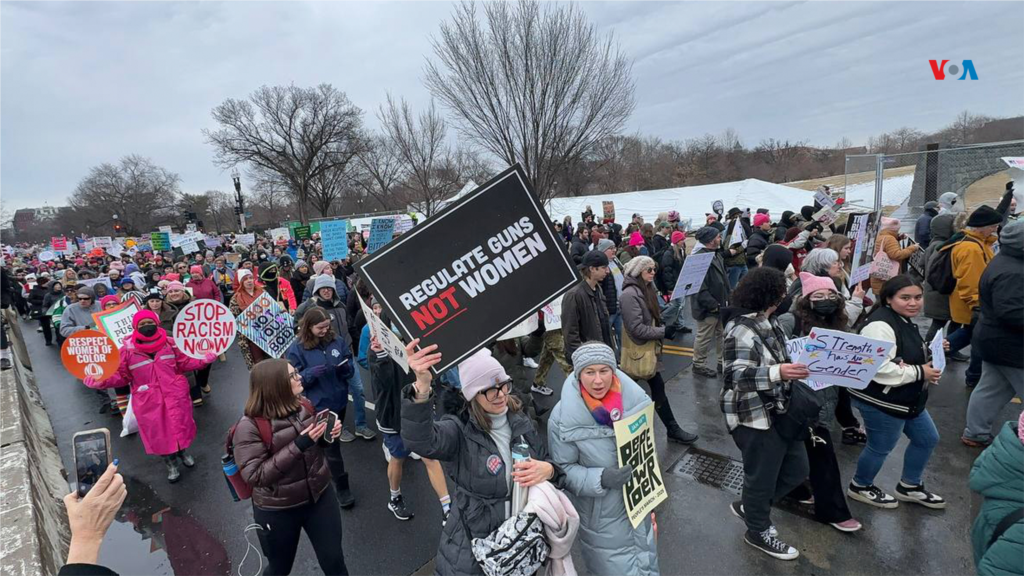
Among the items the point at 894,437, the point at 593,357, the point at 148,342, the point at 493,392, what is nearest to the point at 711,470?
the point at 894,437

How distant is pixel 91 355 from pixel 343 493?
3749mm

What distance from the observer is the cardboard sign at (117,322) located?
18.0 feet

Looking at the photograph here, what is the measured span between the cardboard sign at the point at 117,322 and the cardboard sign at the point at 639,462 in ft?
19.1

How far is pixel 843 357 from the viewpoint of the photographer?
298 centimetres

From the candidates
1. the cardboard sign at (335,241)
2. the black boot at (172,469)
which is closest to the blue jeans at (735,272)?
the cardboard sign at (335,241)

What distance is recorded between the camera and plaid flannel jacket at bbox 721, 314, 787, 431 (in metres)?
2.93

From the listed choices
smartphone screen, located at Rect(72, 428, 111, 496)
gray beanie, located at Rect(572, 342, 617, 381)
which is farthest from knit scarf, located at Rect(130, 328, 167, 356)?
gray beanie, located at Rect(572, 342, 617, 381)

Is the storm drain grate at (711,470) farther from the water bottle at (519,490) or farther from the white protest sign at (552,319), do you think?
the water bottle at (519,490)

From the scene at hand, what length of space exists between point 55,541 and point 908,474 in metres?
6.53

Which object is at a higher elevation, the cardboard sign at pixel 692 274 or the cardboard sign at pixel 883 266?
the cardboard sign at pixel 692 274

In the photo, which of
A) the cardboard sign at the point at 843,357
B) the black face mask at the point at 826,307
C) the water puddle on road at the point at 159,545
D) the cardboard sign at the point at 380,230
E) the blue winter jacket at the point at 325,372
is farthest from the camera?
the cardboard sign at the point at 380,230

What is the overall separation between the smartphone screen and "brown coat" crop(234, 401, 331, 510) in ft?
3.20

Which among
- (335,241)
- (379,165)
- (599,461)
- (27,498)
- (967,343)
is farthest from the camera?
(379,165)

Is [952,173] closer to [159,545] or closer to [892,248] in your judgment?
[892,248]
